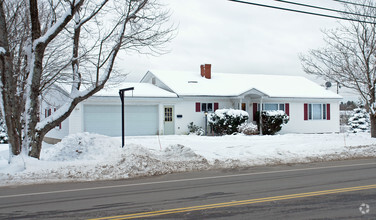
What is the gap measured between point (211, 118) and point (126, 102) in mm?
5677

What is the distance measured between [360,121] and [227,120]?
21142 mm

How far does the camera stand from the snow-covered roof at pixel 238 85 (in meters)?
24.9

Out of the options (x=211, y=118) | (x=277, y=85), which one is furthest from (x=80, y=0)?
(x=277, y=85)

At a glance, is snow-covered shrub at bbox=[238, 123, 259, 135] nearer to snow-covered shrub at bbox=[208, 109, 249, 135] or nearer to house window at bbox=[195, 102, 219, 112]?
snow-covered shrub at bbox=[208, 109, 249, 135]

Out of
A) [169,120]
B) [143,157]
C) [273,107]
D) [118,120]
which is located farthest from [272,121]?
[143,157]

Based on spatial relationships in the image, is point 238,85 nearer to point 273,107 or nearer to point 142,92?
point 273,107

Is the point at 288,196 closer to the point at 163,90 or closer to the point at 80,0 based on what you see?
the point at 80,0

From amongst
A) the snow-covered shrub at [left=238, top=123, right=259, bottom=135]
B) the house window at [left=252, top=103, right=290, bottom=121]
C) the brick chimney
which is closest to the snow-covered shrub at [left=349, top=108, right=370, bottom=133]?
the house window at [left=252, top=103, right=290, bottom=121]

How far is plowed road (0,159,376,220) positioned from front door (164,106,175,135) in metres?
12.4

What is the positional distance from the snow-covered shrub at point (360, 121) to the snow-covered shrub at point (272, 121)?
16423 mm

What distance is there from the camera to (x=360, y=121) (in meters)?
37.1

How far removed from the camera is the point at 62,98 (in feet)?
73.2

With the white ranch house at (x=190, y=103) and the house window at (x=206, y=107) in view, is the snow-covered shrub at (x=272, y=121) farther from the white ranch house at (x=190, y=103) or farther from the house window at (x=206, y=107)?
the house window at (x=206, y=107)

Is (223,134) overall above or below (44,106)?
below
